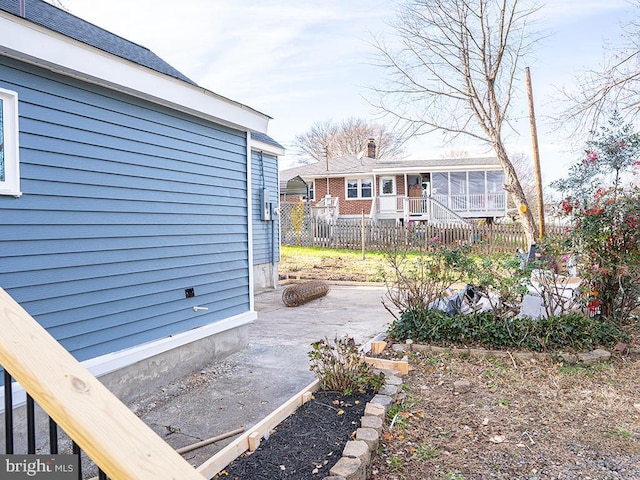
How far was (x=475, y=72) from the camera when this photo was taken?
50.6 ft

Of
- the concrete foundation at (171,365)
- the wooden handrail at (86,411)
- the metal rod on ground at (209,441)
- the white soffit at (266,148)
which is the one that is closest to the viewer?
the wooden handrail at (86,411)

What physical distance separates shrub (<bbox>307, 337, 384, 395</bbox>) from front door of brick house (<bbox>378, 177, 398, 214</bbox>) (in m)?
19.6

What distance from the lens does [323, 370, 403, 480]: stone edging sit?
8.20 ft

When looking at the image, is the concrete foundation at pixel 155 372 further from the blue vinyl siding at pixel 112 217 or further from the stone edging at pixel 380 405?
the stone edging at pixel 380 405

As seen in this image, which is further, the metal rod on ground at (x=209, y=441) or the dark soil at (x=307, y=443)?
the metal rod on ground at (x=209, y=441)

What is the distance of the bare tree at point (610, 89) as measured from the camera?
1130 cm

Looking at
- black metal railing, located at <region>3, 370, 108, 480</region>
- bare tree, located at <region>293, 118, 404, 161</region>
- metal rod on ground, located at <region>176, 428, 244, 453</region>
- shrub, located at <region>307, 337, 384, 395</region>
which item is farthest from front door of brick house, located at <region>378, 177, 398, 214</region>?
black metal railing, located at <region>3, 370, 108, 480</region>

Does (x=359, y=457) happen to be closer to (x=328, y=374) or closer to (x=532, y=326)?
(x=328, y=374)

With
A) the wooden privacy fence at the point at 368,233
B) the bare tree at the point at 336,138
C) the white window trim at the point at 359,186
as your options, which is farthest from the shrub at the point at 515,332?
the bare tree at the point at 336,138

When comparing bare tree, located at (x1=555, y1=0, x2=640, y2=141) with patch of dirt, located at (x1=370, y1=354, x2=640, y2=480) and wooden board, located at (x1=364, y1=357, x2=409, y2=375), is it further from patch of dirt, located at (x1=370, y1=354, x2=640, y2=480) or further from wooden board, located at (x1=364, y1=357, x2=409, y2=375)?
wooden board, located at (x1=364, y1=357, x2=409, y2=375)

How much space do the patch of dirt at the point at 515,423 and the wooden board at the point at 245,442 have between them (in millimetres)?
720

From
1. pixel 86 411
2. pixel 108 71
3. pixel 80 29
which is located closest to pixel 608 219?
pixel 108 71

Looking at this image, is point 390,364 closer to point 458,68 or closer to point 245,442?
point 245,442

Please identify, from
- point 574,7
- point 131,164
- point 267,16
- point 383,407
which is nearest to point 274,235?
point 267,16
